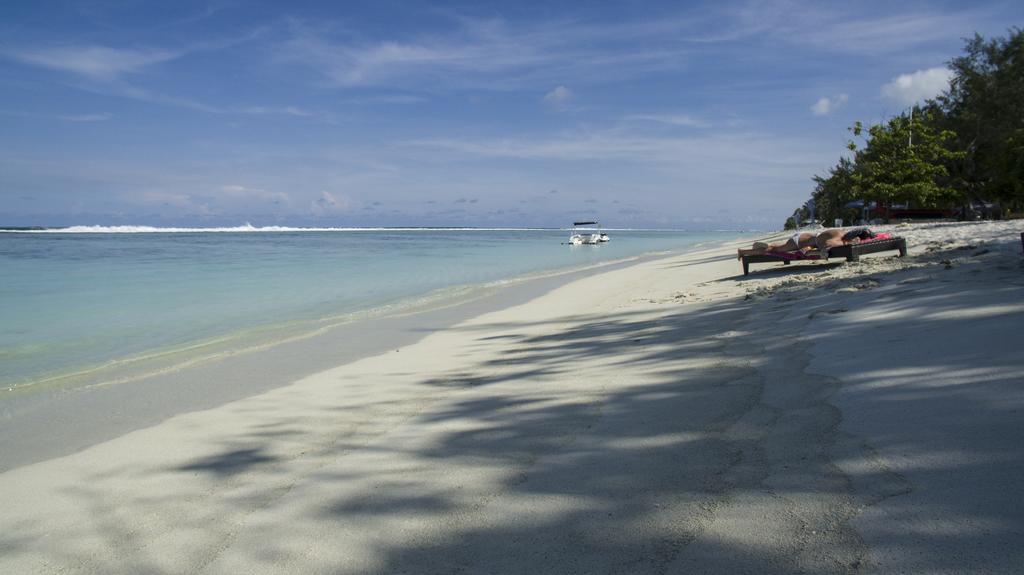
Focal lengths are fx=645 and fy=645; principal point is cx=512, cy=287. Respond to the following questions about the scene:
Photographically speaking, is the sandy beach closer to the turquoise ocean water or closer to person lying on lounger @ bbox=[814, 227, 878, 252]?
the turquoise ocean water

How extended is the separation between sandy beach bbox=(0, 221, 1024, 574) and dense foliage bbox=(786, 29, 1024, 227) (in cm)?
2878

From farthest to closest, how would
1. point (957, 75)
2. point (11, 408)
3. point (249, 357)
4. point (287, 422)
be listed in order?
point (957, 75), point (249, 357), point (11, 408), point (287, 422)

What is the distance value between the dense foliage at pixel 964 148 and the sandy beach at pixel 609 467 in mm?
28785

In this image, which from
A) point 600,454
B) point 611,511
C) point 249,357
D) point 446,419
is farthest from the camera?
point 249,357

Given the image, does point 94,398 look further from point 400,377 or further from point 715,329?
point 715,329

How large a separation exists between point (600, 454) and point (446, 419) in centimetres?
144

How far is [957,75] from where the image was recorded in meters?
38.6

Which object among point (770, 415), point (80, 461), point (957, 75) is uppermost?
point (957, 75)

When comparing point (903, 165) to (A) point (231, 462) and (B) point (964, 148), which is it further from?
(A) point (231, 462)

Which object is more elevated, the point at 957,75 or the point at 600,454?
the point at 957,75

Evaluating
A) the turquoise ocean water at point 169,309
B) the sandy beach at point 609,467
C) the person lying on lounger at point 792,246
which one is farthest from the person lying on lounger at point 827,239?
the turquoise ocean water at point 169,309

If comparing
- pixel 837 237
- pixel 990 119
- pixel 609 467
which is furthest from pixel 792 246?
pixel 990 119

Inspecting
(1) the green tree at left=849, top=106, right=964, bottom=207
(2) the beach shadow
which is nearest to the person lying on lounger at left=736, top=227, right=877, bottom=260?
(2) the beach shadow

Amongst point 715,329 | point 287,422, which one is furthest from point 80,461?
point 715,329
